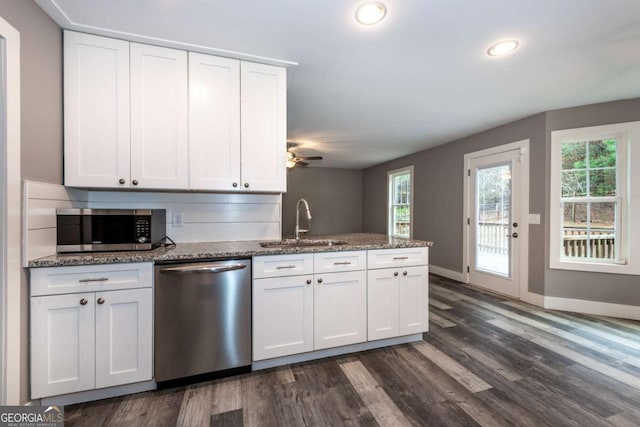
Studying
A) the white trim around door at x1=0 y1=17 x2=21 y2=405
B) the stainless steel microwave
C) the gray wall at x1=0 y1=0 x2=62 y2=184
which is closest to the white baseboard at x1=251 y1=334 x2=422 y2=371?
the stainless steel microwave

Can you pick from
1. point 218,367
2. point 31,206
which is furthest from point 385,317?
point 31,206

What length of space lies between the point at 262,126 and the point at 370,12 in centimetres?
105

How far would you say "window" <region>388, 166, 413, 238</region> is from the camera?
18.8 ft

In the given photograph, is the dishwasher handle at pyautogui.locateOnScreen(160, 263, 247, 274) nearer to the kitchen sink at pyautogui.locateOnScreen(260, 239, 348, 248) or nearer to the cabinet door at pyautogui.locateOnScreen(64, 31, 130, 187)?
the kitchen sink at pyautogui.locateOnScreen(260, 239, 348, 248)

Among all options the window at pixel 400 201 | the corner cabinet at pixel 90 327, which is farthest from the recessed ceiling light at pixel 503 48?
the window at pixel 400 201

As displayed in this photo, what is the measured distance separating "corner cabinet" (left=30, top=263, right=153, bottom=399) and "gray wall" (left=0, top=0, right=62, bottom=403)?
66 mm

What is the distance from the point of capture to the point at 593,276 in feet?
10.0

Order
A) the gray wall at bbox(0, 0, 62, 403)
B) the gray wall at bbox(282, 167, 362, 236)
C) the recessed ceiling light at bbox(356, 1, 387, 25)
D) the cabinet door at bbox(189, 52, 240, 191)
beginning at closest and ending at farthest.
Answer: the gray wall at bbox(0, 0, 62, 403), the recessed ceiling light at bbox(356, 1, 387, 25), the cabinet door at bbox(189, 52, 240, 191), the gray wall at bbox(282, 167, 362, 236)

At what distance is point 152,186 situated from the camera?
1.95 metres

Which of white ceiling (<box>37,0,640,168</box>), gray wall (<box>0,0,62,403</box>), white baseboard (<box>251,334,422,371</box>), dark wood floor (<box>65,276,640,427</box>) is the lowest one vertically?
dark wood floor (<box>65,276,640,427</box>)

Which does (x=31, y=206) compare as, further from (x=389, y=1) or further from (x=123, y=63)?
(x=389, y=1)

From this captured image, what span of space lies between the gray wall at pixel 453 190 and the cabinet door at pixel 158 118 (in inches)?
149

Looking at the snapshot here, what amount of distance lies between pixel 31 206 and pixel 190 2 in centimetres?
142

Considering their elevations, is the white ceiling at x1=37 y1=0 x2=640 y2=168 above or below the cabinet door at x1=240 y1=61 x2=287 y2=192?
above
